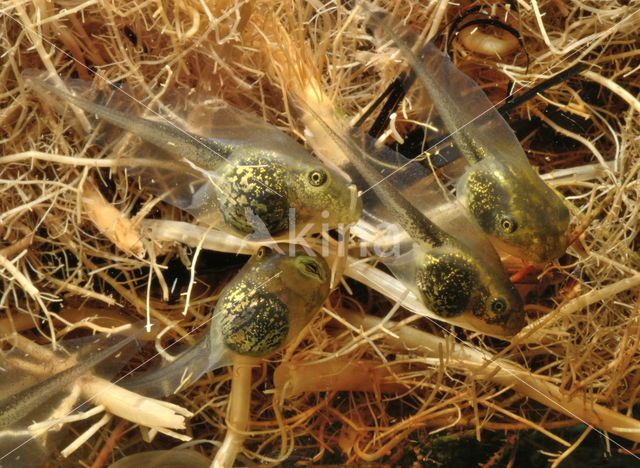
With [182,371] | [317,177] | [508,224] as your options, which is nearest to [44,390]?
[182,371]

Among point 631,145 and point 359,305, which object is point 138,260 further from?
point 631,145

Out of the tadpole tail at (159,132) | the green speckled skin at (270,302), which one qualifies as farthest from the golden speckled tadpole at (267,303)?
the tadpole tail at (159,132)

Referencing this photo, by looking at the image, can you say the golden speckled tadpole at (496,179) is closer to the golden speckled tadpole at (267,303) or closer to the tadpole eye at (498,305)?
the tadpole eye at (498,305)

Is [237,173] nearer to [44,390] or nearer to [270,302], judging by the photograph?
[270,302]

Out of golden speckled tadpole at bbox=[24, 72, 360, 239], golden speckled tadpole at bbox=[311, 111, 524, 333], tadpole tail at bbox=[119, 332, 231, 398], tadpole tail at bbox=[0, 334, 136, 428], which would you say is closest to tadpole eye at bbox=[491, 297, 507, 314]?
golden speckled tadpole at bbox=[311, 111, 524, 333]

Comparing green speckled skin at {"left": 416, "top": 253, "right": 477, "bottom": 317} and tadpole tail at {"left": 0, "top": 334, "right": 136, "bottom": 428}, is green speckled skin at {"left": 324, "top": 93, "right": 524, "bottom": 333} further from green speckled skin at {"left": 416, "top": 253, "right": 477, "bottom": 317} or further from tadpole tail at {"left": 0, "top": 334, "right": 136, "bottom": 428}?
tadpole tail at {"left": 0, "top": 334, "right": 136, "bottom": 428}

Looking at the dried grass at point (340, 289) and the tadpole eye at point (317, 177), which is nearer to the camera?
the tadpole eye at point (317, 177)

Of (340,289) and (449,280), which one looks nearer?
(449,280)
